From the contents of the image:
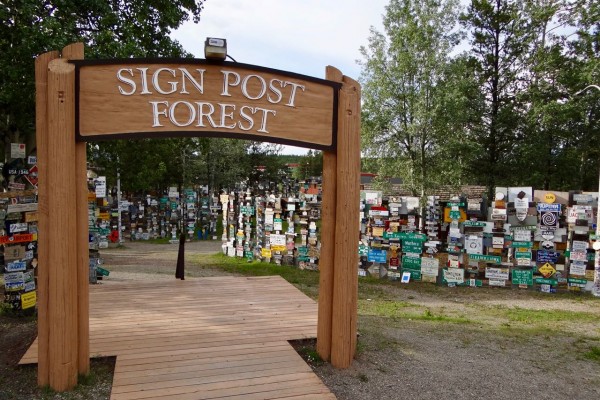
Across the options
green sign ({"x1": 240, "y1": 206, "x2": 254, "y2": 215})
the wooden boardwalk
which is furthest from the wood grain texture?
green sign ({"x1": 240, "y1": 206, "x2": 254, "y2": 215})

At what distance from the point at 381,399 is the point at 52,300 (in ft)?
9.30

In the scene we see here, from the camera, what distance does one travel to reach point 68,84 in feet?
11.3

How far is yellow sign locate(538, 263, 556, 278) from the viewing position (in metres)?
9.88

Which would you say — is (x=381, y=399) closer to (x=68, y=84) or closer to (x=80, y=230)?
(x=80, y=230)

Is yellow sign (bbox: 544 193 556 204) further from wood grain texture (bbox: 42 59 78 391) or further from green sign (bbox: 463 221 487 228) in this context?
wood grain texture (bbox: 42 59 78 391)

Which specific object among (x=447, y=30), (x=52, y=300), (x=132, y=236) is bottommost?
(x=132, y=236)

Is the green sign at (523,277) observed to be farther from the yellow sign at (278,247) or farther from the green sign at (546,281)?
the yellow sign at (278,247)

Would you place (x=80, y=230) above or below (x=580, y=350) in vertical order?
above

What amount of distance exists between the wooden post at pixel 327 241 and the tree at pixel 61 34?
6.39m

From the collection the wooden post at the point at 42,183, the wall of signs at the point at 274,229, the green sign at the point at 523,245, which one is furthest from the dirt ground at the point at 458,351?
the wall of signs at the point at 274,229

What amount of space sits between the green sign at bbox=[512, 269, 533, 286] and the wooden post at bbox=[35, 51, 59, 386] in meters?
9.71

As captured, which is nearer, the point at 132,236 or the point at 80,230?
the point at 80,230

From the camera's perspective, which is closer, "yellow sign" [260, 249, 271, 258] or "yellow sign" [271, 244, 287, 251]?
"yellow sign" [271, 244, 287, 251]

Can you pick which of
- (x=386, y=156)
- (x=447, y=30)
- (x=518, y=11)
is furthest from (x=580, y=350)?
(x=518, y=11)
